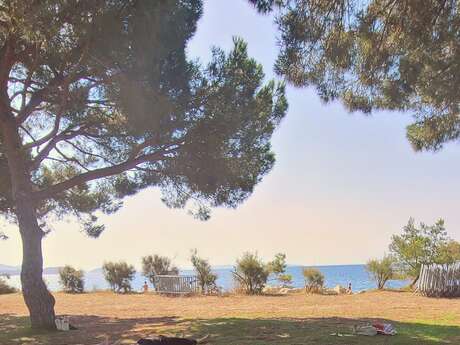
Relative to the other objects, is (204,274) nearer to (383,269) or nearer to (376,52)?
(383,269)

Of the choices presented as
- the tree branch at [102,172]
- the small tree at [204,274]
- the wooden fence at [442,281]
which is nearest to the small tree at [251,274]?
the small tree at [204,274]

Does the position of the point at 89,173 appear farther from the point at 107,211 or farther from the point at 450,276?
the point at 450,276

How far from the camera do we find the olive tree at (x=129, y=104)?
8.08m

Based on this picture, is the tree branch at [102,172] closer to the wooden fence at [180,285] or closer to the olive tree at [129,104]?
the olive tree at [129,104]

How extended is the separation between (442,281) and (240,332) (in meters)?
9.45

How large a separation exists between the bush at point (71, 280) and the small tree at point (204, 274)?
5.52 metres

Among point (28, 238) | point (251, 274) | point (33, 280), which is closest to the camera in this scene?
point (33, 280)

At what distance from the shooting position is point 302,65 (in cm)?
789

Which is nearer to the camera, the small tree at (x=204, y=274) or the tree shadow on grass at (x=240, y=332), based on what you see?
the tree shadow on grass at (x=240, y=332)

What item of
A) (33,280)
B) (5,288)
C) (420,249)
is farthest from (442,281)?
(5,288)

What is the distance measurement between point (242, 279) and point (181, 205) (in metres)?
6.75

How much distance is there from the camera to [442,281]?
15914mm

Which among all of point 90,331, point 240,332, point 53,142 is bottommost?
point 90,331

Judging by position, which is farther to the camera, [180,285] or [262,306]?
[180,285]
